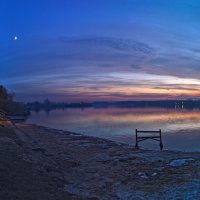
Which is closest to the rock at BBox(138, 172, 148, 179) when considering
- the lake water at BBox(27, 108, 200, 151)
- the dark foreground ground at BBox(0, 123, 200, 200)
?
the dark foreground ground at BBox(0, 123, 200, 200)

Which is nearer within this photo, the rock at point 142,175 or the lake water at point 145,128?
the rock at point 142,175

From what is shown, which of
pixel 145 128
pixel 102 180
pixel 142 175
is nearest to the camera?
pixel 102 180

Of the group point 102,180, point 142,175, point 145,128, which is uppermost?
point 142,175

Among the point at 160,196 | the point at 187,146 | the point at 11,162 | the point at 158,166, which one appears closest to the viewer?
the point at 160,196

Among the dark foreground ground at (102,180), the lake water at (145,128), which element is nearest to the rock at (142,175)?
the dark foreground ground at (102,180)

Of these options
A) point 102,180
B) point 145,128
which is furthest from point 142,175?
point 145,128

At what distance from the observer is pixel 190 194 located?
15406mm

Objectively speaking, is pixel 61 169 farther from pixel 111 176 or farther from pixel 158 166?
pixel 158 166

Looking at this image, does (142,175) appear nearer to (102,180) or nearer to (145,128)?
(102,180)

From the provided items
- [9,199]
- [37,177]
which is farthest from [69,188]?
[9,199]

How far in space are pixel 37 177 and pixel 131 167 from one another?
294 inches

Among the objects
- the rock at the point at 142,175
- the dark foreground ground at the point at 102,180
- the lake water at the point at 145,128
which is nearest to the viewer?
the dark foreground ground at the point at 102,180

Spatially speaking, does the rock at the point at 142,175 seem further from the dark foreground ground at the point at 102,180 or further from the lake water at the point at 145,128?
the lake water at the point at 145,128

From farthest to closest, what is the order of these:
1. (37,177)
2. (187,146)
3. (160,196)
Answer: (187,146) < (37,177) < (160,196)
